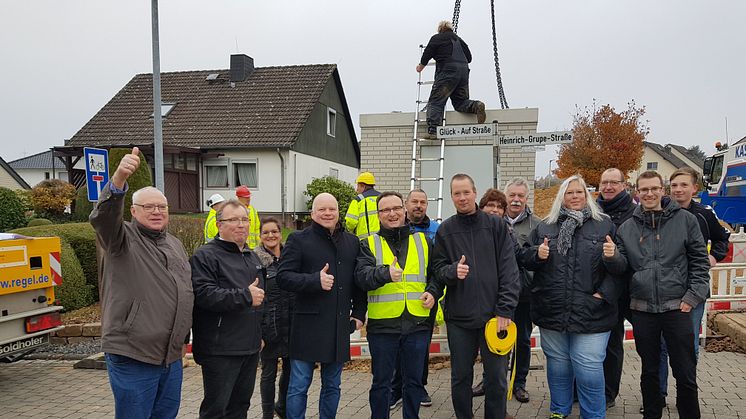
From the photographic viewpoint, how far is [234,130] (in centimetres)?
2184

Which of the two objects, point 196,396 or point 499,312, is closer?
point 499,312

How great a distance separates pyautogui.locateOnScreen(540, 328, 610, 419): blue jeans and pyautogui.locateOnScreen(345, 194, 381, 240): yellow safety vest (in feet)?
7.37

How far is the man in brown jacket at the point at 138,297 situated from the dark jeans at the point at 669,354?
319 centimetres

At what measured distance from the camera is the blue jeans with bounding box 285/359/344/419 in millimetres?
3732

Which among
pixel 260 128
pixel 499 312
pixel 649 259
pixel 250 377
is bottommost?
pixel 250 377

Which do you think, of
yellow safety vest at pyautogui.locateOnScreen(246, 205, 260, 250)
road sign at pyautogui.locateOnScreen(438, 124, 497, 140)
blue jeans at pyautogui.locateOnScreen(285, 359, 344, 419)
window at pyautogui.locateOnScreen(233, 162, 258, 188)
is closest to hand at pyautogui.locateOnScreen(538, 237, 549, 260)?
blue jeans at pyautogui.locateOnScreen(285, 359, 344, 419)

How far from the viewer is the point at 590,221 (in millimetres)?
3867

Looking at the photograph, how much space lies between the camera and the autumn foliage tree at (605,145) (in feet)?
91.7

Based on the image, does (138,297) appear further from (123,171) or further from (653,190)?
(653,190)

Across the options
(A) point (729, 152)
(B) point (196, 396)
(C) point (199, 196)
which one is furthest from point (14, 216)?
(A) point (729, 152)

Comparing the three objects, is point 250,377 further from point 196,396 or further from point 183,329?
point 196,396

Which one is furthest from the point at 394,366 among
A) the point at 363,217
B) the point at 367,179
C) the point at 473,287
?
the point at 367,179

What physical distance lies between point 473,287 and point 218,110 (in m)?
21.3

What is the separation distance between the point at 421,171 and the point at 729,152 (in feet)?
45.0
